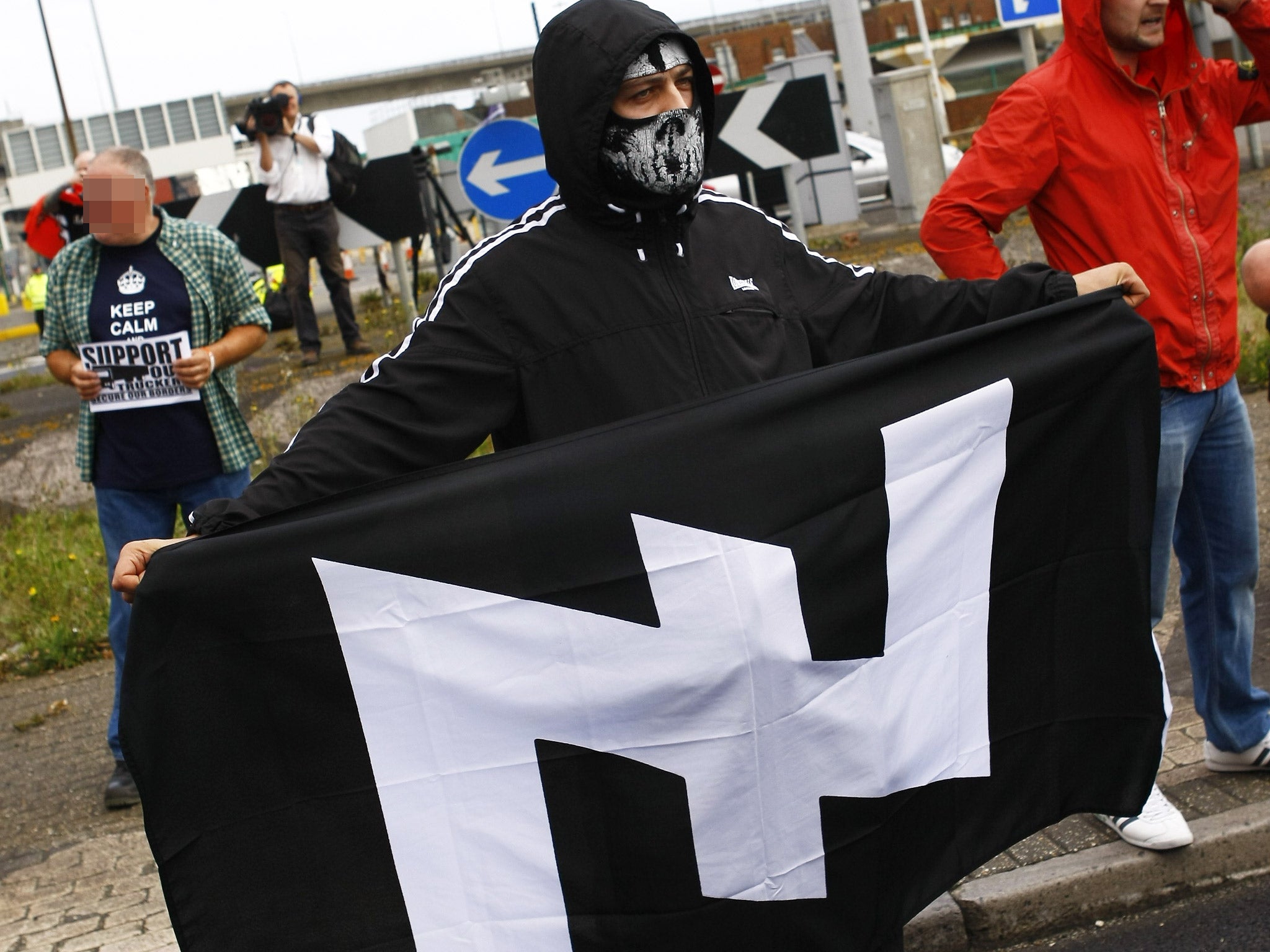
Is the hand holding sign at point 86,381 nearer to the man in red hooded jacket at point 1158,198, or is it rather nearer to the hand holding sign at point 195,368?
the hand holding sign at point 195,368

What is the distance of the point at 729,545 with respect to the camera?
9.36ft

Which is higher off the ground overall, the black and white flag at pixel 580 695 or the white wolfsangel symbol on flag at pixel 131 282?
the white wolfsangel symbol on flag at pixel 131 282

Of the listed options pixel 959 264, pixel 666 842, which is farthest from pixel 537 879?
pixel 959 264

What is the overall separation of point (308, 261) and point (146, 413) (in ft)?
18.6

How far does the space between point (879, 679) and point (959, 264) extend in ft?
4.35

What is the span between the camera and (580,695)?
111 inches

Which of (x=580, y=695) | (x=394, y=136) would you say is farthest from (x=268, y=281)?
(x=394, y=136)

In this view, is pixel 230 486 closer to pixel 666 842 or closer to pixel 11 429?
pixel 666 842

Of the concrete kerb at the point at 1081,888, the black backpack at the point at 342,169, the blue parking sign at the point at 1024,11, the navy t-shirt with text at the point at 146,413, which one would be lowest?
the concrete kerb at the point at 1081,888

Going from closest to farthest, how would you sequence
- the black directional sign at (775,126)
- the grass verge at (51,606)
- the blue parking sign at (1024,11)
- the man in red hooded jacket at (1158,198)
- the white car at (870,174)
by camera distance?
the man in red hooded jacket at (1158,198)
the grass verge at (51,606)
the black directional sign at (775,126)
the blue parking sign at (1024,11)
the white car at (870,174)

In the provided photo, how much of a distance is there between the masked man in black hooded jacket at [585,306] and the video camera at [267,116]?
24.2 feet

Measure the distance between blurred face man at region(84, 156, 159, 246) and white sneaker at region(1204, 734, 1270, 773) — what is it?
3.73m

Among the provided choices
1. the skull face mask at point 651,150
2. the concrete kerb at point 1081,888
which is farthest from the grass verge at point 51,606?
the skull face mask at point 651,150

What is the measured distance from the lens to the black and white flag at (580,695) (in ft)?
8.95
